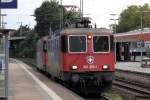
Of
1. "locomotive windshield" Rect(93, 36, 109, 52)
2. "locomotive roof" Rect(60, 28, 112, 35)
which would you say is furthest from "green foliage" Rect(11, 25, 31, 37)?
"locomotive windshield" Rect(93, 36, 109, 52)

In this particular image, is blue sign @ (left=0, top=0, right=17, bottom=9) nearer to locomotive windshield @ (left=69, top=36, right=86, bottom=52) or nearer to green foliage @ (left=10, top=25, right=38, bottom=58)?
locomotive windshield @ (left=69, top=36, right=86, bottom=52)

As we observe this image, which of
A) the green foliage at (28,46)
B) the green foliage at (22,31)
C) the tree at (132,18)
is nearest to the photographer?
the green foliage at (28,46)

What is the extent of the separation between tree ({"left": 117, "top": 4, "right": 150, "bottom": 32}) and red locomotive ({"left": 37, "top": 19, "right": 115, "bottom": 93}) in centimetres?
12970

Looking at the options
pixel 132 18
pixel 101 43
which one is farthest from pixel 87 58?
pixel 132 18

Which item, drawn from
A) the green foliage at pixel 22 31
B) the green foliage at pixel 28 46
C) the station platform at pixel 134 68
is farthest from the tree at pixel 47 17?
the station platform at pixel 134 68

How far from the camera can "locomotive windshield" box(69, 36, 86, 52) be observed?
23.5m

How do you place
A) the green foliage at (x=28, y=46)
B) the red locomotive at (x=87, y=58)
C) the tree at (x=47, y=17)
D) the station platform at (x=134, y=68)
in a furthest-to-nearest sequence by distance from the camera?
the green foliage at (x=28, y=46)
the tree at (x=47, y=17)
the station platform at (x=134, y=68)
the red locomotive at (x=87, y=58)

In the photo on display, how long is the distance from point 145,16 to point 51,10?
55847mm

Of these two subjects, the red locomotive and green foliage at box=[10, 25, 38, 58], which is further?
green foliage at box=[10, 25, 38, 58]

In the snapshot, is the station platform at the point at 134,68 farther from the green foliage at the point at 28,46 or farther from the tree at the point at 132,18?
the tree at the point at 132,18

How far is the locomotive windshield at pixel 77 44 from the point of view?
2345 centimetres

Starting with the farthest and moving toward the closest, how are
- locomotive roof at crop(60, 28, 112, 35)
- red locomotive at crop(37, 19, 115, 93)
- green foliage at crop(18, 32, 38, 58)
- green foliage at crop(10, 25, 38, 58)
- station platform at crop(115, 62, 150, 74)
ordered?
green foliage at crop(18, 32, 38, 58)
green foliage at crop(10, 25, 38, 58)
station platform at crop(115, 62, 150, 74)
locomotive roof at crop(60, 28, 112, 35)
red locomotive at crop(37, 19, 115, 93)

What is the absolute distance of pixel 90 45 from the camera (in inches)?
923

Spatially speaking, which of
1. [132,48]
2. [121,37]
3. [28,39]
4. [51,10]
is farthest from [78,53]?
[28,39]
